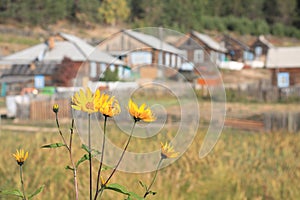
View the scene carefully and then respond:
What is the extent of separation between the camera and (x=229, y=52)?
1098 inches

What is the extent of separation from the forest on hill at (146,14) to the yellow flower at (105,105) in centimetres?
4450

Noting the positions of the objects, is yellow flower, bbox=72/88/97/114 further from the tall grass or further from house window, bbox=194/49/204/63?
the tall grass

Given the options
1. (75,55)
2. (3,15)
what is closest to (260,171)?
(75,55)

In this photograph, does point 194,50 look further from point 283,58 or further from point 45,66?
point 283,58

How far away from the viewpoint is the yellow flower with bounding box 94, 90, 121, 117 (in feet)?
4.10

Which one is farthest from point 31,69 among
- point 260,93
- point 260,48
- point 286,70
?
point 260,48

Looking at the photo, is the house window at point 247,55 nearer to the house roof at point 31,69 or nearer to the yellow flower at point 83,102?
the house roof at point 31,69

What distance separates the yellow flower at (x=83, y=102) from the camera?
1.25 m

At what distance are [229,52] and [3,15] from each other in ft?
79.7

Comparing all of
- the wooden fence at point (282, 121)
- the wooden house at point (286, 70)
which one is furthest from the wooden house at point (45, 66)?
the wooden fence at point (282, 121)

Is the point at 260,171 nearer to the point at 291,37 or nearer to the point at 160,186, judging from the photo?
the point at 160,186

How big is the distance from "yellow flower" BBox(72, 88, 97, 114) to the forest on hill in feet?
→ 146

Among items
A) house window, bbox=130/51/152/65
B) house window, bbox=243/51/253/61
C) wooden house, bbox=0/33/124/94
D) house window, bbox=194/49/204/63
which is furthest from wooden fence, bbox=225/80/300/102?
house window, bbox=194/49/204/63

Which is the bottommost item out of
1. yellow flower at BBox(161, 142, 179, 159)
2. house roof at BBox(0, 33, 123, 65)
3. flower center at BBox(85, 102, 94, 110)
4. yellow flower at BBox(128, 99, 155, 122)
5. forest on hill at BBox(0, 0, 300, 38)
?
yellow flower at BBox(161, 142, 179, 159)
